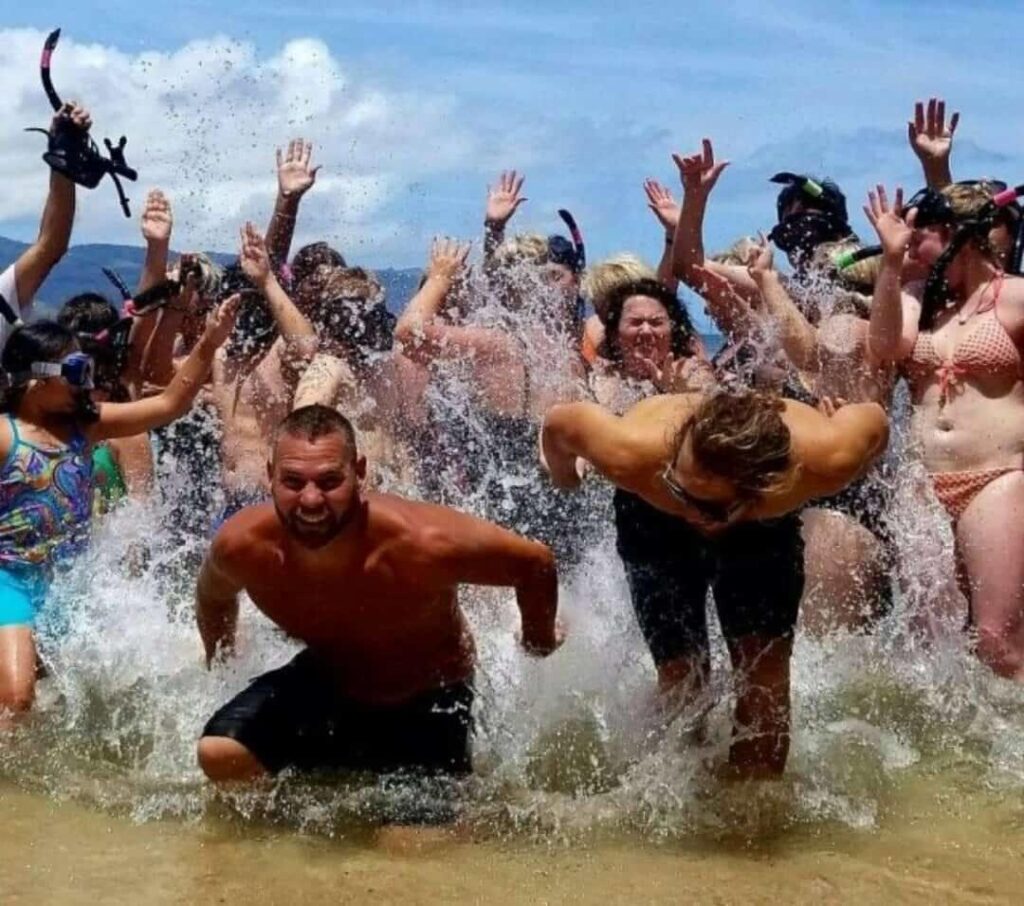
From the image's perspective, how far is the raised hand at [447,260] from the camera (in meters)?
6.73

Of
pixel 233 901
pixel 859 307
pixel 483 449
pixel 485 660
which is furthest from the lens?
pixel 483 449

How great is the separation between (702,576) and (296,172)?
3536 mm

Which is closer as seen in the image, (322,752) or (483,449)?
(322,752)

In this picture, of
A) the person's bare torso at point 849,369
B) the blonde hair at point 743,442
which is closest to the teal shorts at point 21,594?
the blonde hair at point 743,442

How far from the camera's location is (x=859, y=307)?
6445mm

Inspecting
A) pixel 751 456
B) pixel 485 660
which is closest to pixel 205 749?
pixel 485 660

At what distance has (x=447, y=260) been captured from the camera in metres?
6.77

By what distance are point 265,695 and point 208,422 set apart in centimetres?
267

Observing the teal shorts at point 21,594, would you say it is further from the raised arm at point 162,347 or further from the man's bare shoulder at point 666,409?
the man's bare shoulder at point 666,409

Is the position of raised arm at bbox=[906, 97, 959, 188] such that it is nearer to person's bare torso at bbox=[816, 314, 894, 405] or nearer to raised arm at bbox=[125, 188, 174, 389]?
person's bare torso at bbox=[816, 314, 894, 405]

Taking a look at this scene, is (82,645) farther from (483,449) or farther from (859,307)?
(859,307)

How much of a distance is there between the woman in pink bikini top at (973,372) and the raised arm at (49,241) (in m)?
3.36

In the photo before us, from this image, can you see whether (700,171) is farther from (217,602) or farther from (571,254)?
(217,602)

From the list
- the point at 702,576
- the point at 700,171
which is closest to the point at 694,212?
the point at 700,171
